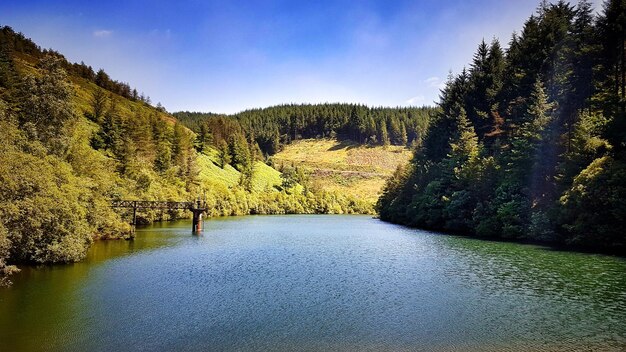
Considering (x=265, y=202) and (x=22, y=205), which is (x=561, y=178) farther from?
(x=265, y=202)

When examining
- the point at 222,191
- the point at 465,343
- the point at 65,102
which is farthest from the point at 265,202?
the point at 465,343

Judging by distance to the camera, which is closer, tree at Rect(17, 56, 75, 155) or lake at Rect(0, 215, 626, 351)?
lake at Rect(0, 215, 626, 351)

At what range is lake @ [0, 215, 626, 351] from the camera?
1956 cm

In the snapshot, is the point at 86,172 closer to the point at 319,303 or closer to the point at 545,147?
the point at 319,303

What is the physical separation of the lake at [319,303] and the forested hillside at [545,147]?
6.64 metres

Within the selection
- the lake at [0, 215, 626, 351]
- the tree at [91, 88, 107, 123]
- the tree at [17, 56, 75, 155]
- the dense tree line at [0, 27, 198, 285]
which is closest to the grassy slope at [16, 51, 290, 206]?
the dense tree line at [0, 27, 198, 285]

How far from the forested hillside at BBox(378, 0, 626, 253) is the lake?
6.64 m

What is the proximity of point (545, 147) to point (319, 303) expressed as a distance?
149 ft

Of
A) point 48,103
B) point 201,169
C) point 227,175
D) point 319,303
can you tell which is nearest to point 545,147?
point 319,303

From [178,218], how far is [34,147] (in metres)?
61.7

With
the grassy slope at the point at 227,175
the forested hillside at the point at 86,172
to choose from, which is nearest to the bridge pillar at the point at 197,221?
the forested hillside at the point at 86,172

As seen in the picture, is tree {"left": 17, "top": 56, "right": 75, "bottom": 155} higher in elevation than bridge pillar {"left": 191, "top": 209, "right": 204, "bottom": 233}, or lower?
higher

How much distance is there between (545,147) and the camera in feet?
188

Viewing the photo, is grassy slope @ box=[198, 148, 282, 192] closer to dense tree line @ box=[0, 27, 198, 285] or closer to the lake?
dense tree line @ box=[0, 27, 198, 285]
